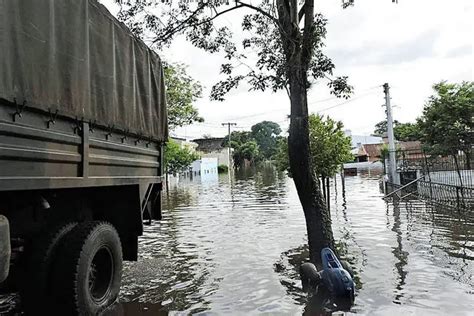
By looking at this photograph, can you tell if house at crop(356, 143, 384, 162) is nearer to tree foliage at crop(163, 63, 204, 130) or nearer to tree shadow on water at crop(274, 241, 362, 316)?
tree foliage at crop(163, 63, 204, 130)

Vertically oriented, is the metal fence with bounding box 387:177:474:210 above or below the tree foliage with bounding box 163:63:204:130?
below

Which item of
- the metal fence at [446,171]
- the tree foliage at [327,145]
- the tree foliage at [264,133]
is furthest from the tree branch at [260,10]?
the tree foliage at [264,133]

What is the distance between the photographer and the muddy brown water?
5227mm

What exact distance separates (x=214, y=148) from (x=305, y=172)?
251 ft

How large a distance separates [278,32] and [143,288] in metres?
4.68

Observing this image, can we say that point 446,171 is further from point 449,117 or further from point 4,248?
point 4,248

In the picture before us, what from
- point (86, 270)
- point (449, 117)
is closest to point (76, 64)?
point (86, 270)

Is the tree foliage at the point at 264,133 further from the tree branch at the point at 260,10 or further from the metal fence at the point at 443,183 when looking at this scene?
the tree branch at the point at 260,10

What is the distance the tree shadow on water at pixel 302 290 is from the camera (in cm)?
512

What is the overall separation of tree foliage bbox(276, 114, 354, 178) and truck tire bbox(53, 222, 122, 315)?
356 inches

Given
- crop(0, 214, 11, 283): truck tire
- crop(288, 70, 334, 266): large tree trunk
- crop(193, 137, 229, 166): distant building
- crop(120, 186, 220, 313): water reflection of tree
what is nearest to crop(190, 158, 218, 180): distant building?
crop(193, 137, 229, 166): distant building

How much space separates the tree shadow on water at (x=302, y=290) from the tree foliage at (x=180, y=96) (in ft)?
51.7

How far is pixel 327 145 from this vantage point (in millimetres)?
12992

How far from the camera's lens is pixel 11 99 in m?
2.89
